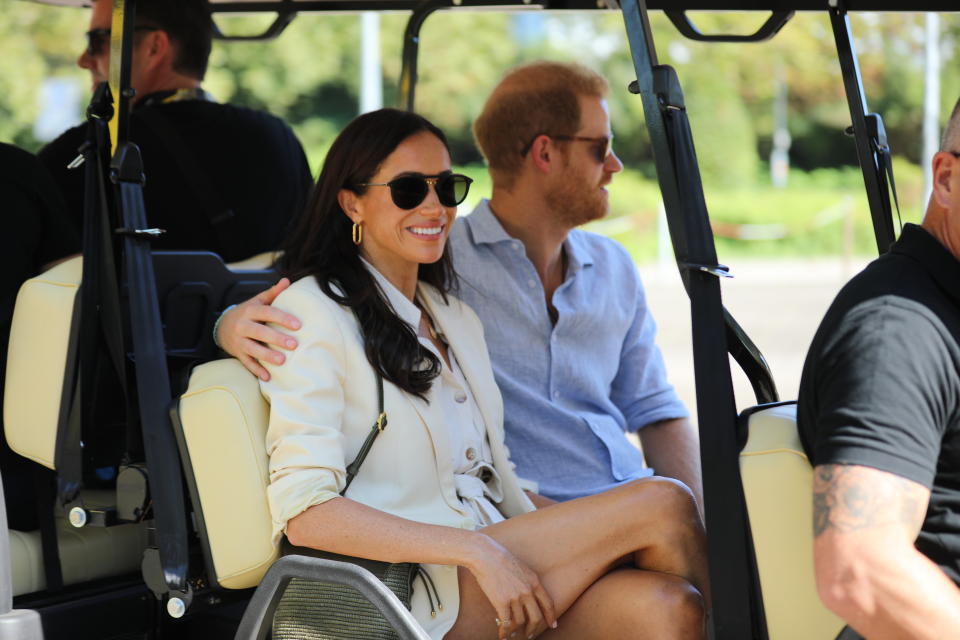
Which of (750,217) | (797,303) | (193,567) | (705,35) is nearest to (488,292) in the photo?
(705,35)

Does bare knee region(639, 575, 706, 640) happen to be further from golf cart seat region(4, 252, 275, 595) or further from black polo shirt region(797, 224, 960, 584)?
golf cart seat region(4, 252, 275, 595)

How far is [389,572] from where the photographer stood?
7.63 ft

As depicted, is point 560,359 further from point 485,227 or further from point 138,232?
point 138,232

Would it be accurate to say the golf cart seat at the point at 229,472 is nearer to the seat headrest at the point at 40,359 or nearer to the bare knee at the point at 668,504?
the seat headrest at the point at 40,359

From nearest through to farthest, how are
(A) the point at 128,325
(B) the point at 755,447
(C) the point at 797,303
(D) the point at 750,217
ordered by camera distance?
1. (B) the point at 755,447
2. (A) the point at 128,325
3. (C) the point at 797,303
4. (D) the point at 750,217

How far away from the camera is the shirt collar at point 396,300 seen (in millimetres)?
2637

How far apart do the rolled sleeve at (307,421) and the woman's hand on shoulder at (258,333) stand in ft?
0.06

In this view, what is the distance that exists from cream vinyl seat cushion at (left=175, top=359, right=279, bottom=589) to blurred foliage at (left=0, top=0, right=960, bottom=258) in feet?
51.8

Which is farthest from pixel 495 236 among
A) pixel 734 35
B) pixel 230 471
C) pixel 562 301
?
pixel 230 471

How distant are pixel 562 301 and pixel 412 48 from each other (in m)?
1.03

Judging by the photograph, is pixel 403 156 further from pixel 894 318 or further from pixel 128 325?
pixel 894 318

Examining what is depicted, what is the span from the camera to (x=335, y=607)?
2.26 meters

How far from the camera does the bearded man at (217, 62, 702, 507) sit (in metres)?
3.17

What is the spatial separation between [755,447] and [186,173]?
191 centimetres
